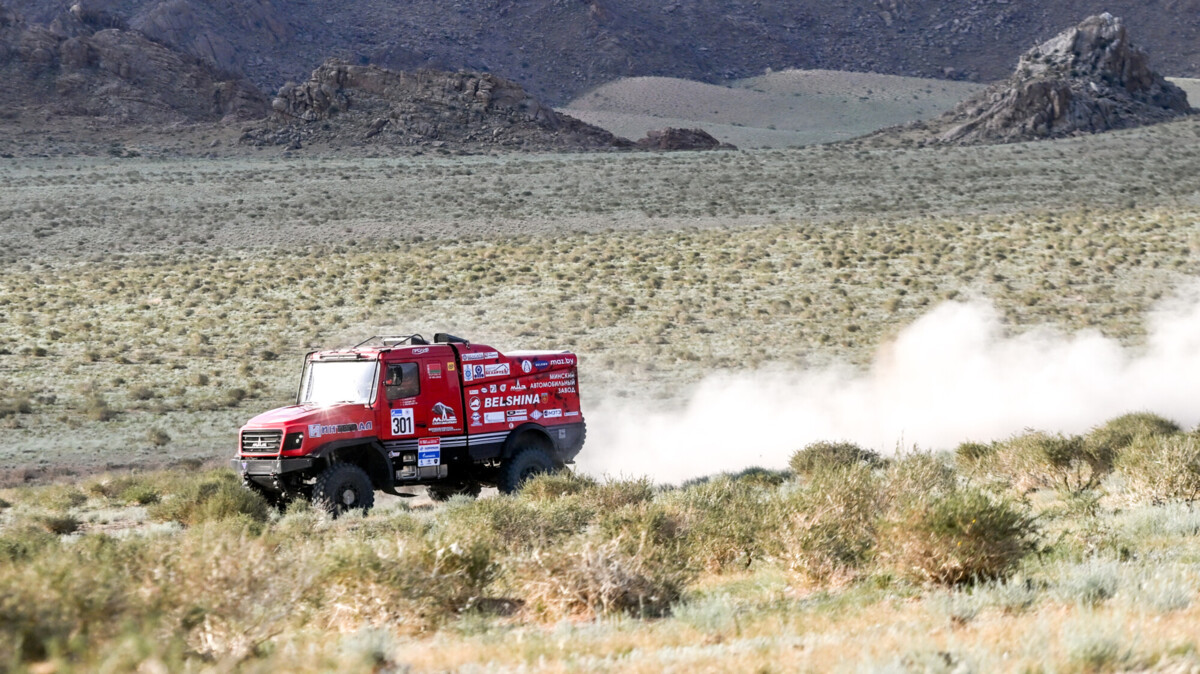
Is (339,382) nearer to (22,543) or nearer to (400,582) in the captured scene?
(22,543)

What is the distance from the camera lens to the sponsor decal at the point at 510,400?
53.8ft

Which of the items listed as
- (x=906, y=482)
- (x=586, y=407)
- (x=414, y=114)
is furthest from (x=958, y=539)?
(x=414, y=114)

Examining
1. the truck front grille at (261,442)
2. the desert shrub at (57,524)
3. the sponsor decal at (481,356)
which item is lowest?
the desert shrub at (57,524)

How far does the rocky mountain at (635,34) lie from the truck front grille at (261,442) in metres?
115

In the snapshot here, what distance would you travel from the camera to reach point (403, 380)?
1540 cm

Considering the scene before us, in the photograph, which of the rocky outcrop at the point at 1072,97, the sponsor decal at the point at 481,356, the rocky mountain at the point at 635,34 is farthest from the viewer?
the rocky mountain at the point at 635,34

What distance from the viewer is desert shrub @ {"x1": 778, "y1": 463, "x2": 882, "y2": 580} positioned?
31.9 feet

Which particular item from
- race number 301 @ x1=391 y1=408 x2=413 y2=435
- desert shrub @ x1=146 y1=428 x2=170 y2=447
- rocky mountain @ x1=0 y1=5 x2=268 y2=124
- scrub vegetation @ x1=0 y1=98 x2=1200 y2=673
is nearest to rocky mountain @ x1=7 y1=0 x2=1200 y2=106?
rocky mountain @ x1=0 y1=5 x2=268 y2=124

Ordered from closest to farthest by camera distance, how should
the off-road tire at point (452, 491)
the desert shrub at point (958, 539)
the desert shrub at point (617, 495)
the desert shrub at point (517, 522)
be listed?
the desert shrub at point (958, 539), the desert shrub at point (517, 522), the desert shrub at point (617, 495), the off-road tire at point (452, 491)

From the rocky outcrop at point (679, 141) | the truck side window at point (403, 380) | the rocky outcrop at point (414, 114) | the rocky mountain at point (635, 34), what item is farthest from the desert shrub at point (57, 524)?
the rocky mountain at point (635, 34)

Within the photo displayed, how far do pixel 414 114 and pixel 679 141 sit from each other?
18.9 m

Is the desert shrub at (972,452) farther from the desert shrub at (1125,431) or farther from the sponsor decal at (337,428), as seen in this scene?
the sponsor decal at (337,428)

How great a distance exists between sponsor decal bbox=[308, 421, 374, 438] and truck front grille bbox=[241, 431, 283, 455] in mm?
397

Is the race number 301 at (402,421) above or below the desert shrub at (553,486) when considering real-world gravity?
above
